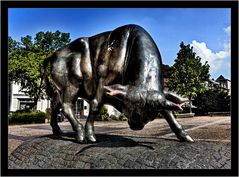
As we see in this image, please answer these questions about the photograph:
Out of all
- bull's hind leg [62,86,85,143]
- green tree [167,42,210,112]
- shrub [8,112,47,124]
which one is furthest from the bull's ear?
green tree [167,42,210,112]

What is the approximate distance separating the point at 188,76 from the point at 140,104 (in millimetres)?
37075

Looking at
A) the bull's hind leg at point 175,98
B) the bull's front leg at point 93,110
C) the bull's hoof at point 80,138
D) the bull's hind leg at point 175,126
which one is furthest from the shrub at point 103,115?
the bull's hind leg at point 175,98

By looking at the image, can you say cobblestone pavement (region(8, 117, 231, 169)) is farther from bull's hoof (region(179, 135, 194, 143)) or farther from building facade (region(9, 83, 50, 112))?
building facade (region(9, 83, 50, 112))

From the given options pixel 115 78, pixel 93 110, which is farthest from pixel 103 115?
pixel 115 78

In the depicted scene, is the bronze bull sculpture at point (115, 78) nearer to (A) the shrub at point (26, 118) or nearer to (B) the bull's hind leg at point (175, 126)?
(B) the bull's hind leg at point (175, 126)

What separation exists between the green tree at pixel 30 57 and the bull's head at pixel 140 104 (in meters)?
27.1

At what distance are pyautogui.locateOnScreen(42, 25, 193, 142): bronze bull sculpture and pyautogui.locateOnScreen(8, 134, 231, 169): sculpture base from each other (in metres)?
0.47

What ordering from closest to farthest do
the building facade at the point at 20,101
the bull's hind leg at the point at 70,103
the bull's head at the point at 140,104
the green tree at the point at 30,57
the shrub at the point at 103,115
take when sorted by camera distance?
1. the bull's head at the point at 140,104
2. the bull's hind leg at the point at 70,103
3. the shrub at the point at 103,115
4. the green tree at the point at 30,57
5. the building facade at the point at 20,101

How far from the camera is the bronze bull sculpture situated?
11.4ft

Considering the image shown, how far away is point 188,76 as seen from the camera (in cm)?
3919

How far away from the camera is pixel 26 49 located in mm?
32781

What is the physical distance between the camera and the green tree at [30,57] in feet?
99.4

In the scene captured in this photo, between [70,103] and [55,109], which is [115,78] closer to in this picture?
[70,103]
